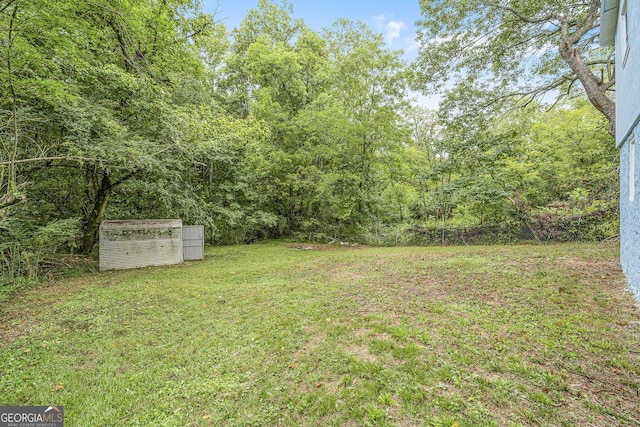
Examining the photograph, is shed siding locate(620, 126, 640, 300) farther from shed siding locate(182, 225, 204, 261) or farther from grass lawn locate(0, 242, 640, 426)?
→ shed siding locate(182, 225, 204, 261)

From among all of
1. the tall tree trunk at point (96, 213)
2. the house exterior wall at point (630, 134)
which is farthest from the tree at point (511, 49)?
the tall tree trunk at point (96, 213)

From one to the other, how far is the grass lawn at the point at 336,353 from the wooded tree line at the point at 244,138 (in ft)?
8.73

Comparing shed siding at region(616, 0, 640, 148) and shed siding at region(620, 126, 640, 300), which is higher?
shed siding at region(616, 0, 640, 148)

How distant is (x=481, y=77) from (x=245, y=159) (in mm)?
10284

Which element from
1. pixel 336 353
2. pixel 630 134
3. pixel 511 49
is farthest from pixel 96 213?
pixel 511 49

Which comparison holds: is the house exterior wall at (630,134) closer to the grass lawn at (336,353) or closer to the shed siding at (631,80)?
the shed siding at (631,80)

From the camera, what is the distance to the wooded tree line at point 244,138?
17.9 ft

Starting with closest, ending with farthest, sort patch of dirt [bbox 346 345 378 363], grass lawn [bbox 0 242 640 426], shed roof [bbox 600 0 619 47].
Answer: grass lawn [bbox 0 242 640 426] < patch of dirt [bbox 346 345 378 363] < shed roof [bbox 600 0 619 47]

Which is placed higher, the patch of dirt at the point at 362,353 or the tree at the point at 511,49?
the tree at the point at 511,49

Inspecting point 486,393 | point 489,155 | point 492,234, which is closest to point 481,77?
point 489,155

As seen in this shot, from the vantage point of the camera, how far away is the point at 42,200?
7738 mm

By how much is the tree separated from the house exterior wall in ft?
9.01

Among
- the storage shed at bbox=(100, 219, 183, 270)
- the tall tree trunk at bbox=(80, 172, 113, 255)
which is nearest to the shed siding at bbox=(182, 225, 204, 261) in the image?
the storage shed at bbox=(100, 219, 183, 270)

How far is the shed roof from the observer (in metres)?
5.41
